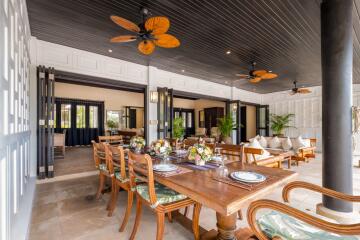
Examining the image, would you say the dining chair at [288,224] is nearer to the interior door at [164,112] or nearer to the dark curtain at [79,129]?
the interior door at [164,112]

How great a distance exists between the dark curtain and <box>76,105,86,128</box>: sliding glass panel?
0.29 ft

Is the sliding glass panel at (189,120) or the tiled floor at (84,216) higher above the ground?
the sliding glass panel at (189,120)

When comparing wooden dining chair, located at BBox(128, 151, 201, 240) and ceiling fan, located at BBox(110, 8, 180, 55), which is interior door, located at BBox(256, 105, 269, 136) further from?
wooden dining chair, located at BBox(128, 151, 201, 240)

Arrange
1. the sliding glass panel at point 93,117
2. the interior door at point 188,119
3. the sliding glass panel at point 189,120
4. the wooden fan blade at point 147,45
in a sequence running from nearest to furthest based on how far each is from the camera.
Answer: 1. the wooden fan blade at point 147,45
2. the sliding glass panel at point 93,117
3. the interior door at point 188,119
4. the sliding glass panel at point 189,120

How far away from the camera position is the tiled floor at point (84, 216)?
1957mm

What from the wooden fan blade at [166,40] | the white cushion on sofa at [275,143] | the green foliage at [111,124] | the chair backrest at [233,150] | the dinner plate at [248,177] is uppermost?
the wooden fan blade at [166,40]

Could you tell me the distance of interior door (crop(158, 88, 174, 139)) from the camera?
5598 millimetres

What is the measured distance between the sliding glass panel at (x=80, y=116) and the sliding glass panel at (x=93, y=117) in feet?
1.03

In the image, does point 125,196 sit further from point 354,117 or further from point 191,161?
point 354,117

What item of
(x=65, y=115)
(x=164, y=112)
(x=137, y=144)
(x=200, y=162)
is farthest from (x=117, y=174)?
(x=65, y=115)

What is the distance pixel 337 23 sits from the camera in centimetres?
218

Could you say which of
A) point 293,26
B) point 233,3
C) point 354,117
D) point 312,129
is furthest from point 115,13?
point 312,129

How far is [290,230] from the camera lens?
1171mm

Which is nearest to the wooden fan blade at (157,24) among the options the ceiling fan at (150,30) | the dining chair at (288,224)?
the ceiling fan at (150,30)
